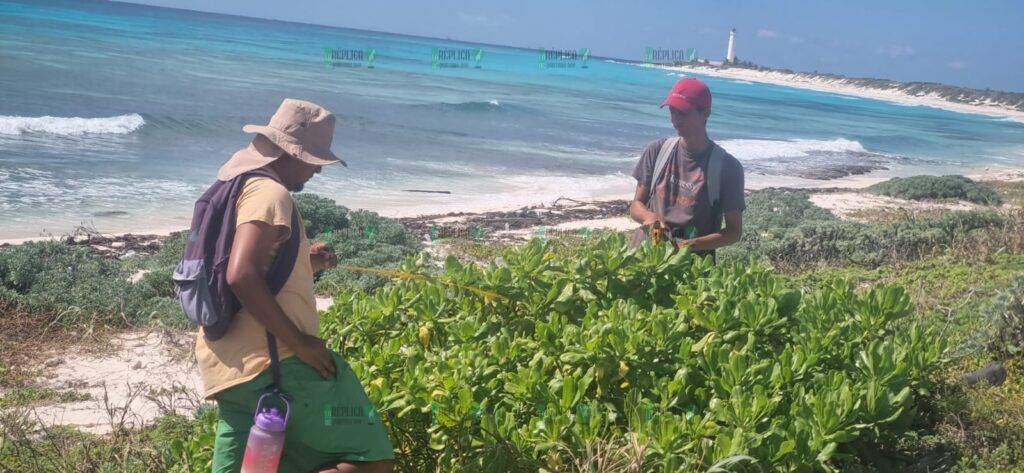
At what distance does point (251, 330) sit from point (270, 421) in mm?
267

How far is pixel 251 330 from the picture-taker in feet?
8.63

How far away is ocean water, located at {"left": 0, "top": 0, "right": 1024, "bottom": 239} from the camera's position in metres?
14.1

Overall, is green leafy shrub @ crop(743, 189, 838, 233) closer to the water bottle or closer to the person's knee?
the person's knee

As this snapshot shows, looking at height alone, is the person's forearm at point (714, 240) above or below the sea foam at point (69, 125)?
above

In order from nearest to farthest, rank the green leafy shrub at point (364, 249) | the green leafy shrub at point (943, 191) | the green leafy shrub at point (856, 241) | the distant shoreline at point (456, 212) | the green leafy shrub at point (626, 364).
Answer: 1. the green leafy shrub at point (626, 364)
2. the green leafy shrub at point (364, 249)
3. the green leafy shrub at point (856, 241)
4. the distant shoreline at point (456, 212)
5. the green leafy shrub at point (943, 191)

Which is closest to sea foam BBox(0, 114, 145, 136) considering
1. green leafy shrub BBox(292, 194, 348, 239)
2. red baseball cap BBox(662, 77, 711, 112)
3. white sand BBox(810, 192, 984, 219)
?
green leafy shrub BBox(292, 194, 348, 239)

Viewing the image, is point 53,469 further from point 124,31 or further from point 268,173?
point 124,31

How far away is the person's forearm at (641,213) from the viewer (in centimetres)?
472

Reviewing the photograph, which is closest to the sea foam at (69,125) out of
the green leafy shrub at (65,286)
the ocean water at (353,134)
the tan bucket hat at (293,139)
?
the ocean water at (353,134)

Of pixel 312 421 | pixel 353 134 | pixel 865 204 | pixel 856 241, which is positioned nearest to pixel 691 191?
pixel 312 421

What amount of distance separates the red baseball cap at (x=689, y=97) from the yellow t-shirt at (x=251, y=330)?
2415mm

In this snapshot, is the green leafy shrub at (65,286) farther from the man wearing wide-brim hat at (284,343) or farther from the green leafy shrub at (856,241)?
the green leafy shrub at (856,241)

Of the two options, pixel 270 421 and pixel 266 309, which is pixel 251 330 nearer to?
pixel 266 309

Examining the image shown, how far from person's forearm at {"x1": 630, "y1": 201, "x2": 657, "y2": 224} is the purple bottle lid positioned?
2573 mm
